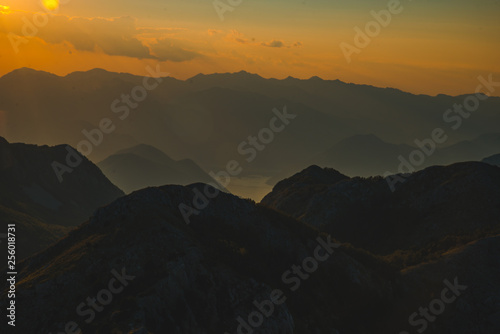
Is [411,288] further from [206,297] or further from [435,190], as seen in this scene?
[435,190]

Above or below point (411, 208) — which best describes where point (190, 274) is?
above

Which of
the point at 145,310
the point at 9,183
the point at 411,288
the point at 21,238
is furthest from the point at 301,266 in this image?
Result: the point at 9,183
